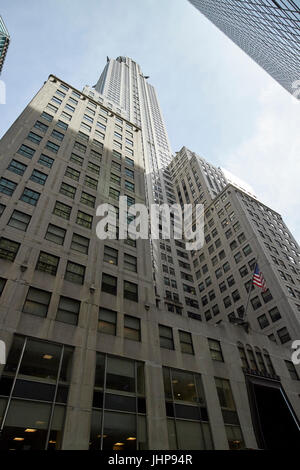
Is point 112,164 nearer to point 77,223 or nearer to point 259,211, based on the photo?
point 77,223

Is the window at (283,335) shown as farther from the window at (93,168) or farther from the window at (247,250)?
the window at (93,168)

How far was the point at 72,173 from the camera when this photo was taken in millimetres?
31203

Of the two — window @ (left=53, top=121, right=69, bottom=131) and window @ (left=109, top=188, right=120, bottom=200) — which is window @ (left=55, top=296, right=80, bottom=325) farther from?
window @ (left=53, top=121, right=69, bottom=131)

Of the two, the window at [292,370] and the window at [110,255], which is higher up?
the window at [110,255]

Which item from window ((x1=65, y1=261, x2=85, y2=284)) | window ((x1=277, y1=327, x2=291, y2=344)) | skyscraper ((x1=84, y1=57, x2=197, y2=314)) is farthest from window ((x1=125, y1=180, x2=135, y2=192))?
window ((x1=277, y1=327, x2=291, y2=344))

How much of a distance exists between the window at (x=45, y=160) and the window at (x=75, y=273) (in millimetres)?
11990

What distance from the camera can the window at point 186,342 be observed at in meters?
24.5

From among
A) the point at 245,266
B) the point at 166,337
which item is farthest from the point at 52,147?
the point at 245,266


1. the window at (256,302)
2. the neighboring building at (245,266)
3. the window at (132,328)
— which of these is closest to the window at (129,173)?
the window at (132,328)

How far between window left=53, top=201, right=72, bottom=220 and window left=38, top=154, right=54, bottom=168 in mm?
5239

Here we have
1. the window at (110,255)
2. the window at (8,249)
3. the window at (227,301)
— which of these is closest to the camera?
the window at (8,249)

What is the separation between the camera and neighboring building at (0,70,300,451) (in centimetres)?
1652

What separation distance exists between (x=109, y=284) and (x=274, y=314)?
1209 inches

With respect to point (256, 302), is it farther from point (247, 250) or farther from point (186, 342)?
point (186, 342)
